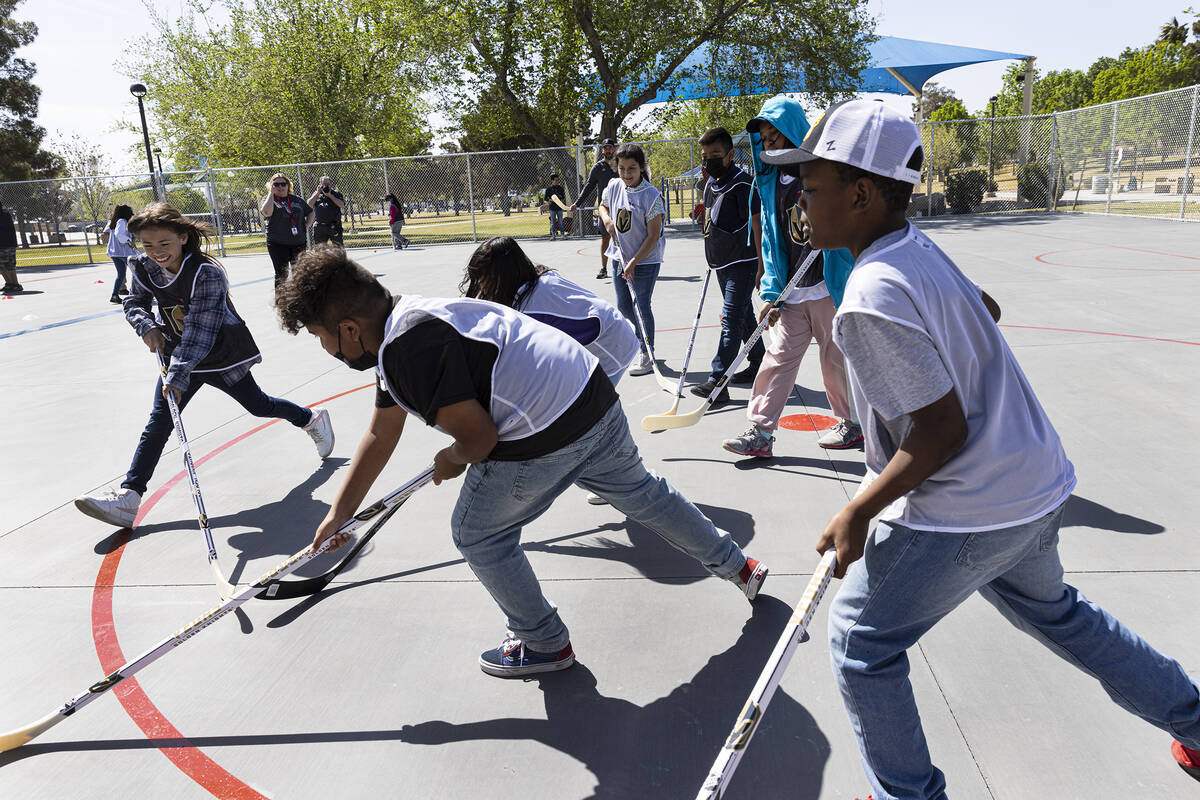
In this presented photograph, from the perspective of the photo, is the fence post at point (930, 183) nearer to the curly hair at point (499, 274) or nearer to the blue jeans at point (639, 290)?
the blue jeans at point (639, 290)

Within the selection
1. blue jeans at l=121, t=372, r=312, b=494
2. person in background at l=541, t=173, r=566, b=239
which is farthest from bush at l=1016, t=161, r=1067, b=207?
blue jeans at l=121, t=372, r=312, b=494

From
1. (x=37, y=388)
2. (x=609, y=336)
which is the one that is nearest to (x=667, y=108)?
(x=37, y=388)

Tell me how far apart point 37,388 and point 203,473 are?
150 inches

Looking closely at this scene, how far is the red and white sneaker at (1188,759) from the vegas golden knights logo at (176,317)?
478 cm

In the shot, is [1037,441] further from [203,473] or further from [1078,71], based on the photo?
[1078,71]

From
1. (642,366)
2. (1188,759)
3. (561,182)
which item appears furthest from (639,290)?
(561,182)

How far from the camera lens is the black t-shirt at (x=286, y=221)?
456 inches

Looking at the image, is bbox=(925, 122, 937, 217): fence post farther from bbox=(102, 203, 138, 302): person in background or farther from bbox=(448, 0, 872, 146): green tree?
bbox=(102, 203, 138, 302): person in background

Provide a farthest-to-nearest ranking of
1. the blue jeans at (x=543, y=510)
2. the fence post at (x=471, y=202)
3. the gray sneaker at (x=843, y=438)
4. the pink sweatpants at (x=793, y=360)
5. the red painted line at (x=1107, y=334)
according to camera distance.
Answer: the fence post at (x=471, y=202), the red painted line at (x=1107, y=334), the gray sneaker at (x=843, y=438), the pink sweatpants at (x=793, y=360), the blue jeans at (x=543, y=510)

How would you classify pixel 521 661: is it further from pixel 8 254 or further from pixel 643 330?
pixel 8 254

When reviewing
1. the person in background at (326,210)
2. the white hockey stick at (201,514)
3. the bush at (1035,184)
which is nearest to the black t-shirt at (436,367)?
the white hockey stick at (201,514)

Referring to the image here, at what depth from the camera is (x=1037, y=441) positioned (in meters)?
1.62

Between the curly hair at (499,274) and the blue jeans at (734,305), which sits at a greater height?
the curly hair at (499,274)

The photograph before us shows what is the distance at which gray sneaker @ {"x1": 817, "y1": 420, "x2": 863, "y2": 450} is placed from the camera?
15.8ft
